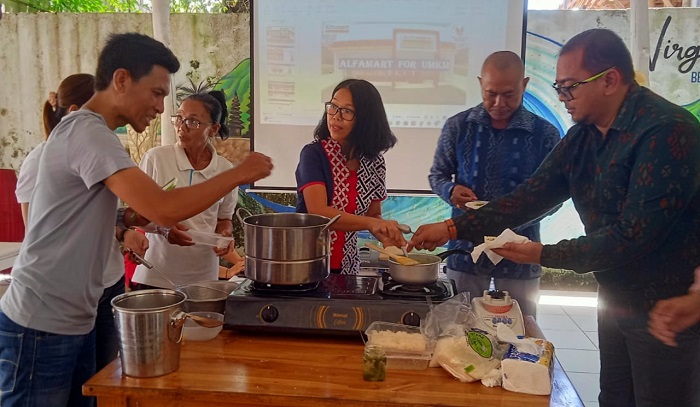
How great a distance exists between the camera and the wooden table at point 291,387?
1.16 meters

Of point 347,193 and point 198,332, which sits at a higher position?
point 347,193

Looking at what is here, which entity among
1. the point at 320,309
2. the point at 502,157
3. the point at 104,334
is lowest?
the point at 104,334

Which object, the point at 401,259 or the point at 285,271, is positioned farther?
the point at 401,259

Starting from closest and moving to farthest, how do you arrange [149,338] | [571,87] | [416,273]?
[149,338] < [416,273] < [571,87]

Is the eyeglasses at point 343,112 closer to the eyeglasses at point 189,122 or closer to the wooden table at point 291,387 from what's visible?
the eyeglasses at point 189,122

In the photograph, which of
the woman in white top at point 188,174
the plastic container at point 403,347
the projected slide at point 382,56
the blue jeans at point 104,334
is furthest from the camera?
the projected slide at point 382,56

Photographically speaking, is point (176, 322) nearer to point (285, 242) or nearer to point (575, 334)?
point (285, 242)

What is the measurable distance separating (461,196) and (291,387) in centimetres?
145

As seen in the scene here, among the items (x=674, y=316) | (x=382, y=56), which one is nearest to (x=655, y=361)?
(x=674, y=316)

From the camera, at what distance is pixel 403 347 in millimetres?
1307

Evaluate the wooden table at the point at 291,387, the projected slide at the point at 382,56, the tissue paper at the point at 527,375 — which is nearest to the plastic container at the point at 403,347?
the wooden table at the point at 291,387

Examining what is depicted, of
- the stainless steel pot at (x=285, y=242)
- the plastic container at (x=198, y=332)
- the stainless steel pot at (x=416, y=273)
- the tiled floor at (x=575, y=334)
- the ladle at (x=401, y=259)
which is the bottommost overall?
the tiled floor at (x=575, y=334)

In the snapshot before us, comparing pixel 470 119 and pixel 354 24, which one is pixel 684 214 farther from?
pixel 354 24

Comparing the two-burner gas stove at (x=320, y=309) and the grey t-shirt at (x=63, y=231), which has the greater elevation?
the grey t-shirt at (x=63, y=231)
